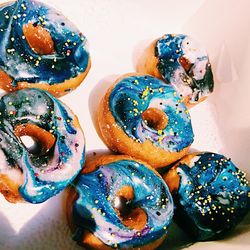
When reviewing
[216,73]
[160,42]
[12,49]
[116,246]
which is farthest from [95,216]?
[216,73]

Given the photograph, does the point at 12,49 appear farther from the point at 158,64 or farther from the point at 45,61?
the point at 158,64

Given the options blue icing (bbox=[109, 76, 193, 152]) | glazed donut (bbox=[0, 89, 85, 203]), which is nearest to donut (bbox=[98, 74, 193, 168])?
blue icing (bbox=[109, 76, 193, 152])

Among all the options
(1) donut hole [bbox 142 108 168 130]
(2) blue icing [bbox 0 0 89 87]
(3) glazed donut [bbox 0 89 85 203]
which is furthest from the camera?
(1) donut hole [bbox 142 108 168 130]

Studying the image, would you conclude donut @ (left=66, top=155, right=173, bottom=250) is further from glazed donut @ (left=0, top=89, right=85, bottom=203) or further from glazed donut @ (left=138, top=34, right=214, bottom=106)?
glazed donut @ (left=138, top=34, right=214, bottom=106)

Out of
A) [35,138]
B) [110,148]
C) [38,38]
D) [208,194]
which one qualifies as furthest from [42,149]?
[208,194]

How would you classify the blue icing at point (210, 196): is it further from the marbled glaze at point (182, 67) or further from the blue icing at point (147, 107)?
the marbled glaze at point (182, 67)
